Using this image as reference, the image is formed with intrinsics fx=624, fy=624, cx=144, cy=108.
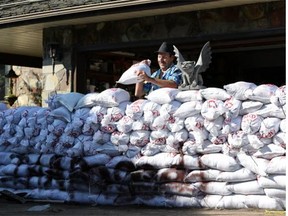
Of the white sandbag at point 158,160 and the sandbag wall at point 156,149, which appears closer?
the sandbag wall at point 156,149

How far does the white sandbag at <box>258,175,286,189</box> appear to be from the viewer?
6027mm

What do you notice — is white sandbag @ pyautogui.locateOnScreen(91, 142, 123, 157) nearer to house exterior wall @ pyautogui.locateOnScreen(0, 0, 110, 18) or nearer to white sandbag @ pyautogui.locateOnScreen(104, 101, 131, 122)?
white sandbag @ pyautogui.locateOnScreen(104, 101, 131, 122)

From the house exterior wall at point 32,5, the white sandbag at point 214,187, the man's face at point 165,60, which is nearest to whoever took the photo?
the white sandbag at point 214,187

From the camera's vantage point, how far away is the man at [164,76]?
7.47 metres

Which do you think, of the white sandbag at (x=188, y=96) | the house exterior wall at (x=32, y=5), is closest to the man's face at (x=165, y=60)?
the white sandbag at (x=188, y=96)

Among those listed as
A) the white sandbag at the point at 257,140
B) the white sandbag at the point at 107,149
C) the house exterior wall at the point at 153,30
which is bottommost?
the white sandbag at the point at 107,149

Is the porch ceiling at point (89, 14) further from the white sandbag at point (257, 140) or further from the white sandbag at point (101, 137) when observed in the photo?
the white sandbag at point (257, 140)

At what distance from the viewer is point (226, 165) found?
21.2 ft

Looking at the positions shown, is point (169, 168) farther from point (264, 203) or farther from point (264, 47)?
point (264, 47)

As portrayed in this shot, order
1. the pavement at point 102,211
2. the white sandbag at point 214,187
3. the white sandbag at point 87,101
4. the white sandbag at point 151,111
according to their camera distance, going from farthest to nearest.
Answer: the white sandbag at point 87,101
the white sandbag at point 151,111
the white sandbag at point 214,187
the pavement at point 102,211

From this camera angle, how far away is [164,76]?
775cm

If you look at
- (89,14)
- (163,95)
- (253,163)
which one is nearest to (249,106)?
(253,163)

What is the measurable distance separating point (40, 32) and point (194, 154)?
21.2 ft

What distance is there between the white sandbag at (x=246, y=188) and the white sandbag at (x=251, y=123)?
520 millimetres
